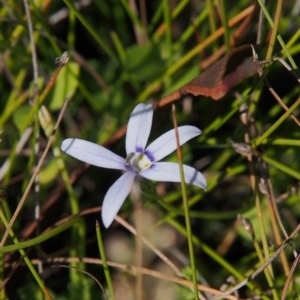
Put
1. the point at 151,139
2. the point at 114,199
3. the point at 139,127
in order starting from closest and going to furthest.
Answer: the point at 114,199
the point at 139,127
the point at 151,139

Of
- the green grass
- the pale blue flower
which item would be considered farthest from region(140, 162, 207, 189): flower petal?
the green grass

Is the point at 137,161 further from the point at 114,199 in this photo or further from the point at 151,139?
the point at 151,139

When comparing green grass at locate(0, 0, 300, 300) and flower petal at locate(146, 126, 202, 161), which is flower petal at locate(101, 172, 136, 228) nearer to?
flower petal at locate(146, 126, 202, 161)

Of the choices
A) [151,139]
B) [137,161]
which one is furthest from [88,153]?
[151,139]

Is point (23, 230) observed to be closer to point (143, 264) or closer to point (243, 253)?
point (143, 264)

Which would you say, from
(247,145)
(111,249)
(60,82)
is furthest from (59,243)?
(247,145)
